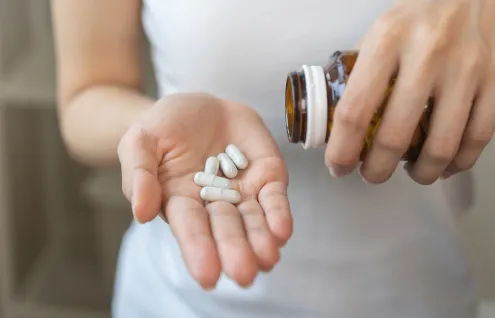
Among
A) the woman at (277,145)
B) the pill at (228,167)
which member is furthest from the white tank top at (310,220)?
the pill at (228,167)

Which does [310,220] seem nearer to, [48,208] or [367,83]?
[367,83]

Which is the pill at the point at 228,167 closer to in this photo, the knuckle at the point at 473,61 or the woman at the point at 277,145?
the woman at the point at 277,145

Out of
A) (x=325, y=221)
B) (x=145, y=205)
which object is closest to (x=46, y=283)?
(x=325, y=221)

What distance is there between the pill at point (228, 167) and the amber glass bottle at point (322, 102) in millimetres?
58

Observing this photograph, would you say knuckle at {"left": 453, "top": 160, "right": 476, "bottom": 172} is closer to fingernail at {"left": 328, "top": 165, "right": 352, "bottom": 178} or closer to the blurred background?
fingernail at {"left": 328, "top": 165, "right": 352, "bottom": 178}

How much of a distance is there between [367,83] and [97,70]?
34 centimetres

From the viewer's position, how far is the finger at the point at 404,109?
422 mm

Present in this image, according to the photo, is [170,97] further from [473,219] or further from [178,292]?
[473,219]

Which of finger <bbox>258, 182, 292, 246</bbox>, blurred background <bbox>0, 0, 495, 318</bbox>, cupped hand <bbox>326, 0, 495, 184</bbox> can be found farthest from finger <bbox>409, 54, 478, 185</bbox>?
blurred background <bbox>0, 0, 495, 318</bbox>

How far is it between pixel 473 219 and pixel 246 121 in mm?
660

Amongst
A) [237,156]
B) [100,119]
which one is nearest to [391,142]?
[237,156]

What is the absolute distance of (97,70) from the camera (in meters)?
0.67

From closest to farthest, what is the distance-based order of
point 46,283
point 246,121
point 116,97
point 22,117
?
1. point 246,121
2. point 116,97
3. point 22,117
4. point 46,283

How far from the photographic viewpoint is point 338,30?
0.56m
